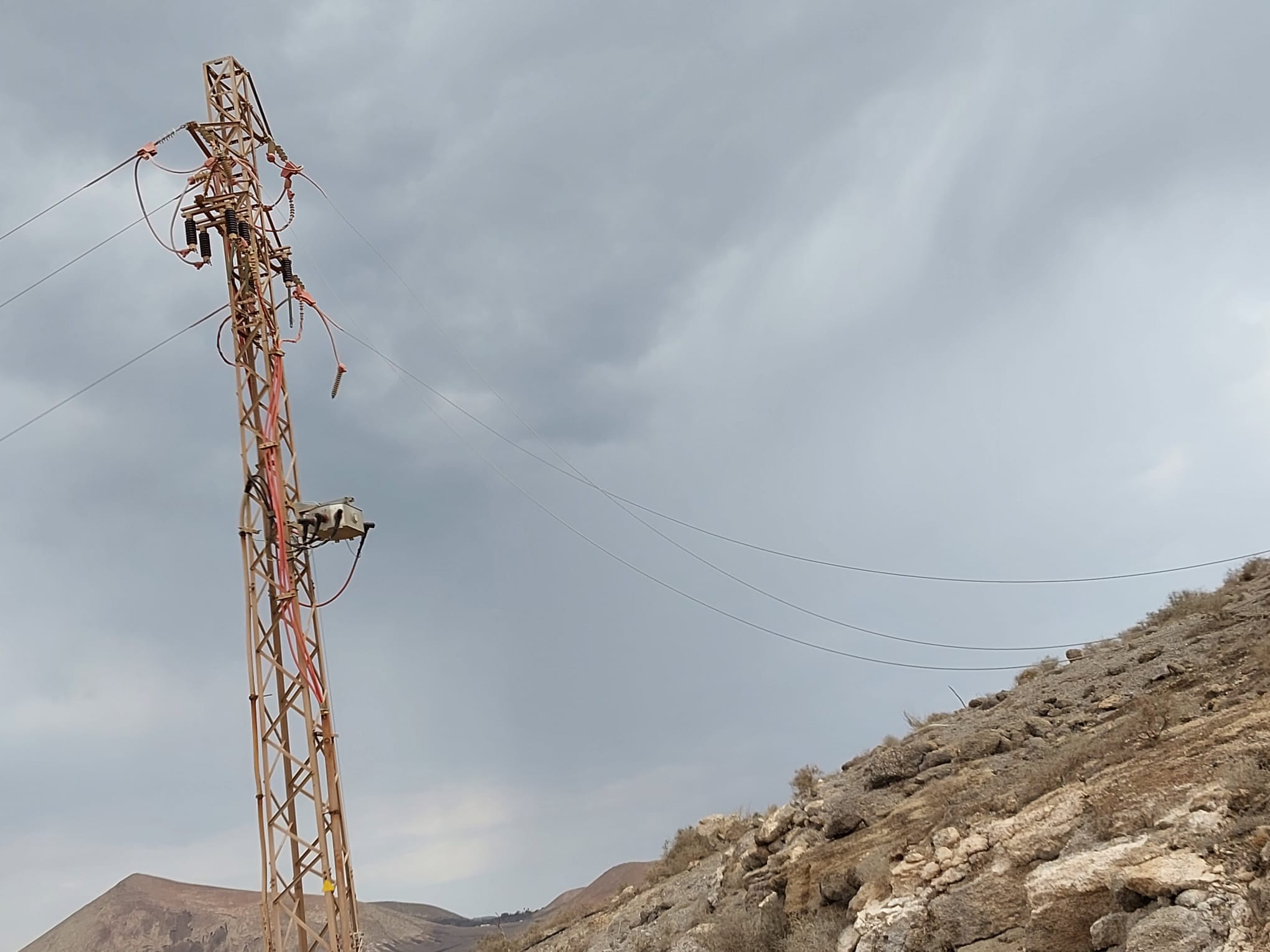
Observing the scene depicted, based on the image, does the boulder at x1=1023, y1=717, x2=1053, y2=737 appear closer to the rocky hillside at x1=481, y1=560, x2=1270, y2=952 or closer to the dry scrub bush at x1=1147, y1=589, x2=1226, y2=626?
the rocky hillside at x1=481, y1=560, x2=1270, y2=952

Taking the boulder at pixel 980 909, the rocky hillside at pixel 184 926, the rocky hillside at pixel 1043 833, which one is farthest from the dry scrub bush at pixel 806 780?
the rocky hillside at pixel 184 926

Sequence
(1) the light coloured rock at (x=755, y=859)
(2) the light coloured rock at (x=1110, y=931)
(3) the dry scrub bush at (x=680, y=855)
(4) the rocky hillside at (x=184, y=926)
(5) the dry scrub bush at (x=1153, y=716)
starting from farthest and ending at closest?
(4) the rocky hillside at (x=184, y=926)
(3) the dry scrub bush at (x=680, y=855)
(1) the light coloured rock at (x=755, y=859)
(5) the dry scrub bush at (x=1153, y=716)
(2) the light coloured rock at (x=1110, y=931)

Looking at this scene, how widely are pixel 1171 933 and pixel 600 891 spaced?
3782 centimetres

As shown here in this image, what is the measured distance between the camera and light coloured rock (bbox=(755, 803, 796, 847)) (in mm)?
16609

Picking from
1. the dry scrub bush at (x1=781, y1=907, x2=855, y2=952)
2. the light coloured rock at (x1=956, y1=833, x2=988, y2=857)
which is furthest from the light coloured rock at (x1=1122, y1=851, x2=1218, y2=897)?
the dry scrub bush at (x1=781, y1=907, x2=855, y2=952)

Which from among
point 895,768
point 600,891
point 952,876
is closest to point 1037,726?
point 895,768

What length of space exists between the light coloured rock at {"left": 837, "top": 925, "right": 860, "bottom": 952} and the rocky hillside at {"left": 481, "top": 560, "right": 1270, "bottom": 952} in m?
0.03

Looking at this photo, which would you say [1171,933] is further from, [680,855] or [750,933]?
[680,855]

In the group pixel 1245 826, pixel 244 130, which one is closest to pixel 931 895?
pixel 1245 826

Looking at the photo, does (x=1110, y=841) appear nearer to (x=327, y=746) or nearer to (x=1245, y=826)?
(x=1245, y=826)

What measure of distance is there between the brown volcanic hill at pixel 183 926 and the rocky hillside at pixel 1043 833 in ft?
178

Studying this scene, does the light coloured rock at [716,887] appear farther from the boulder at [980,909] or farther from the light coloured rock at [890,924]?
the boulder at [980,909]

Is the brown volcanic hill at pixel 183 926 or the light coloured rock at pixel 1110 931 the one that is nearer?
the light coloured rock at pixel 1110 931

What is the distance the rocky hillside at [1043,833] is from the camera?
7.78 m
